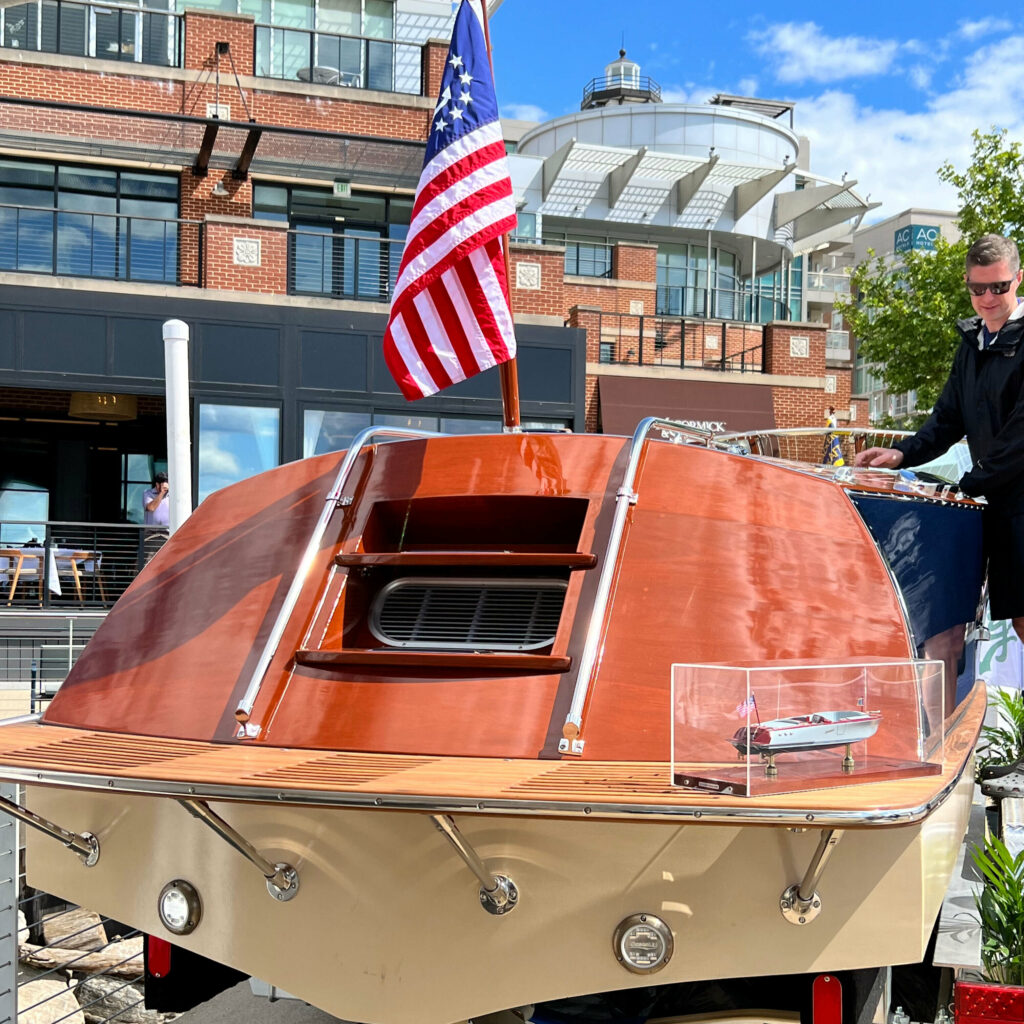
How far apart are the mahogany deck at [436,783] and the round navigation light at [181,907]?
355mm

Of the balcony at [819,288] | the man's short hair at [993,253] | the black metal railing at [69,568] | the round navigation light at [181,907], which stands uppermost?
the balcony at [819,288]

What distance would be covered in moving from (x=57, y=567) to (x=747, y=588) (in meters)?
14.7

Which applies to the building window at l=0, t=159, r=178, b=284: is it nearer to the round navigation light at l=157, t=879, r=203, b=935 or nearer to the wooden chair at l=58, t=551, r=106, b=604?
the wooden chair at l=58, t=551, r=106, b=604

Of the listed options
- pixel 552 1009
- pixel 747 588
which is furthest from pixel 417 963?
pixel 747 588

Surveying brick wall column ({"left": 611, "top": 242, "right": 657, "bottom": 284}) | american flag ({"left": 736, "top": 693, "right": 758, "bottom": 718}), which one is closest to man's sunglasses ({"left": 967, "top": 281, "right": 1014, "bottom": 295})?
american flag ({"left": 736, "top": 693, "right": 758, "bottom": 718})

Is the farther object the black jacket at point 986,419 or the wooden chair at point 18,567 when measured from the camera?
the wooden chair at point 18,567

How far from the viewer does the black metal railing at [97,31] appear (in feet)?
67.5

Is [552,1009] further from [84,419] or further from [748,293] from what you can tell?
[748,293]

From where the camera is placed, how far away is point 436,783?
2.59m

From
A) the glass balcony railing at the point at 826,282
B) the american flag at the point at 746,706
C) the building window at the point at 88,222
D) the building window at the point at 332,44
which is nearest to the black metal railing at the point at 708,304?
the glass balcony railing at the point at 826,282

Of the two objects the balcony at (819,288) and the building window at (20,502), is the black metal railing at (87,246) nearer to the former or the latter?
the building window at (20,502)

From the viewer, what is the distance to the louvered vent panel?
3580 millimetres

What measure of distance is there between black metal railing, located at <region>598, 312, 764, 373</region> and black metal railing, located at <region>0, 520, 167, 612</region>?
432 inches

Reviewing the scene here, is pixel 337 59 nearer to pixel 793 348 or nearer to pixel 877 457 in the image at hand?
pixel 793 348
